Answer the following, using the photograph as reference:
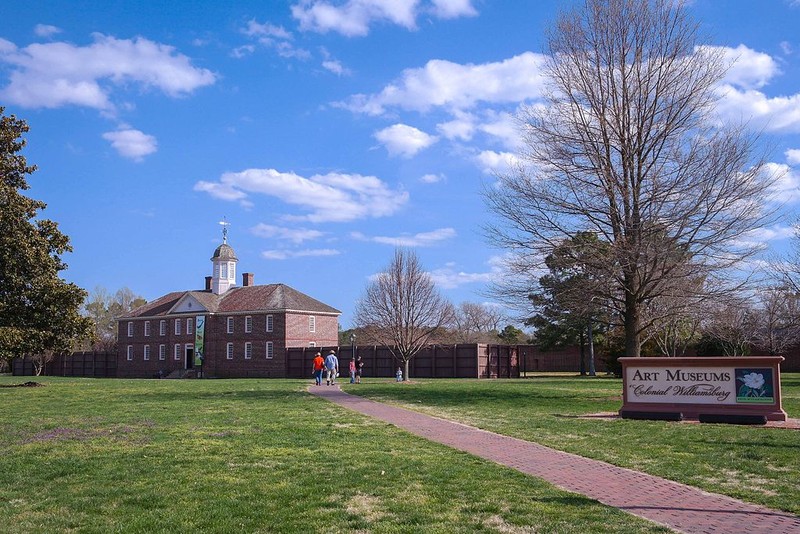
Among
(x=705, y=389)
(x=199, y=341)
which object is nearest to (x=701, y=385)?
(x=705, y=389)

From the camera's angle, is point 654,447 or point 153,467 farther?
point 654,447

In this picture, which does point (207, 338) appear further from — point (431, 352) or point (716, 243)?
point (716, 243)

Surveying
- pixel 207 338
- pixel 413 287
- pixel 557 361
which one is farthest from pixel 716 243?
pixel 207 338

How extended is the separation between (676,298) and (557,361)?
4512 cm

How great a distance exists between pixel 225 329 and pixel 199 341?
257 centimetres

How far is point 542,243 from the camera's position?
23047 millimetres

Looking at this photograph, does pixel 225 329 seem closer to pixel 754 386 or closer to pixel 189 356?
pixel 189 356

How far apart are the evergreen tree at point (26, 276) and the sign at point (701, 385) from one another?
26.9 m

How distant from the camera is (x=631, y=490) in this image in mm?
8430

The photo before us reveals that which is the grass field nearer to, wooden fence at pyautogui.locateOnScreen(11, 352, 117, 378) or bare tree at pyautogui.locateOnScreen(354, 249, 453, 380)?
bare tree at pyautogui.locateOnScreen(354, 249, 453, 380)

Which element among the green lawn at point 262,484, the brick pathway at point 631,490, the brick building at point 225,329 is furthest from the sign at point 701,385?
the brick building at point 225,329

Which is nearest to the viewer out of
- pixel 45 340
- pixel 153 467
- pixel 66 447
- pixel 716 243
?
pixel 153 467

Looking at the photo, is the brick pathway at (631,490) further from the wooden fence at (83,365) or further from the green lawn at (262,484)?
the wooden fence at (83,365)

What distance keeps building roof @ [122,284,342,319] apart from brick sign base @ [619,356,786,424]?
45514 millimetres
